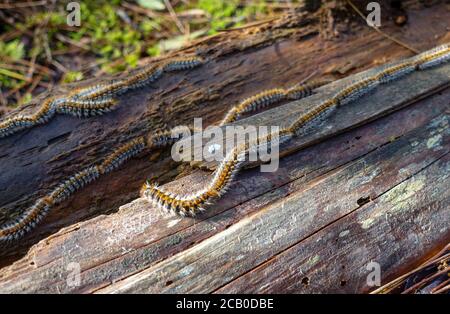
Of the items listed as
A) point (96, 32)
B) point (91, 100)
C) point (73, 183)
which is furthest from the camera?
point (96, 32)

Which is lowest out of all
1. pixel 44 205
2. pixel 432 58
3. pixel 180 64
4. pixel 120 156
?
pixel 44 205

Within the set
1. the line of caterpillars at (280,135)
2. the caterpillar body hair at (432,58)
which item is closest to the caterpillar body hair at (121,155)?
the line of caterpillars at (280,135)

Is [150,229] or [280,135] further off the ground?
[280,135]

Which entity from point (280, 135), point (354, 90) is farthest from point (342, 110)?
point (280, 135)

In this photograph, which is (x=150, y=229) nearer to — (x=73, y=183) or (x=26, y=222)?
(x=73, y=183)
